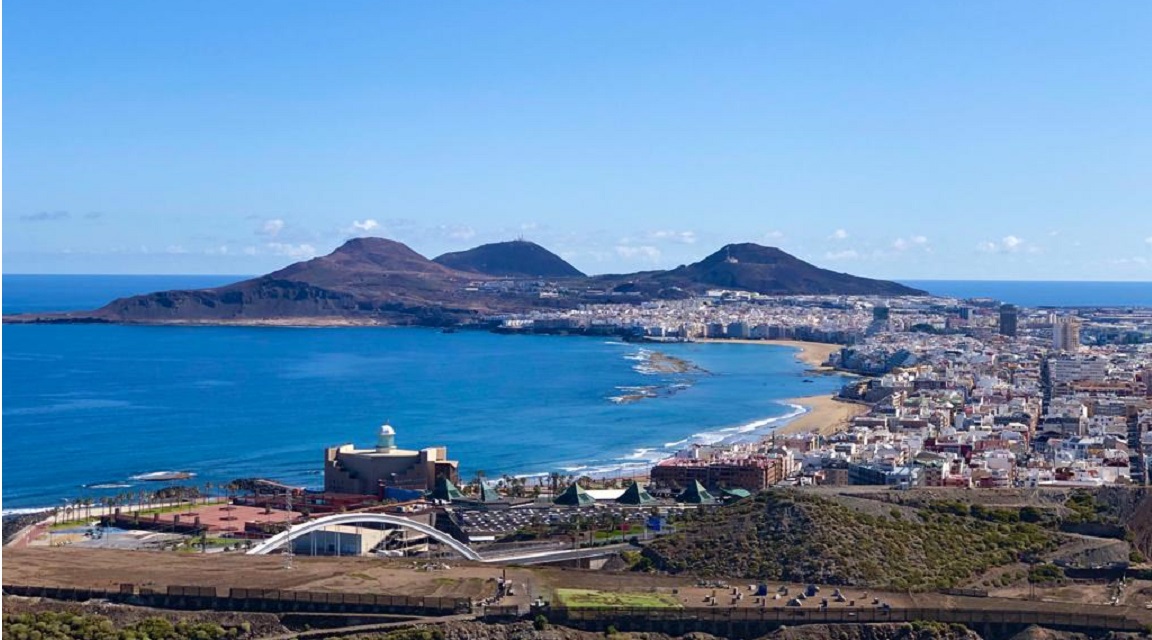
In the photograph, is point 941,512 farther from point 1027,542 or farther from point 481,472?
point 481,472

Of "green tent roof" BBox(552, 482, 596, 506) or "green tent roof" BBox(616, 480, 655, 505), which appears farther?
"green tent roof" BBox(616, 480, 655, 505)

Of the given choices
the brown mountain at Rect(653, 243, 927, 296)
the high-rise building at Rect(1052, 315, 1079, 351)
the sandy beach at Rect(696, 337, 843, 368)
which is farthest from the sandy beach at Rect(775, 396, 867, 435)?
the brown mountain at Rect(653, 243, 927, 296)

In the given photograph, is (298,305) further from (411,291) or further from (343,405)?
(343,405)

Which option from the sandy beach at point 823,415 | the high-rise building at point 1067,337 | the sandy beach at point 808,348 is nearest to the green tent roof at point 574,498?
the sandy beach at point 823,415

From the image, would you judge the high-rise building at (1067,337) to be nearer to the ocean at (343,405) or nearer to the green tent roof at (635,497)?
the ocean at (343,405)

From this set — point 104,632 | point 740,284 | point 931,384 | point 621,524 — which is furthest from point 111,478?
point 740,284

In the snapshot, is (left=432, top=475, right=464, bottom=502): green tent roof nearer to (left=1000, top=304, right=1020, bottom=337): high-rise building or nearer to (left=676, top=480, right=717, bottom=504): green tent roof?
(left=676, top=480, right=717, bottom=504): green tent roof
